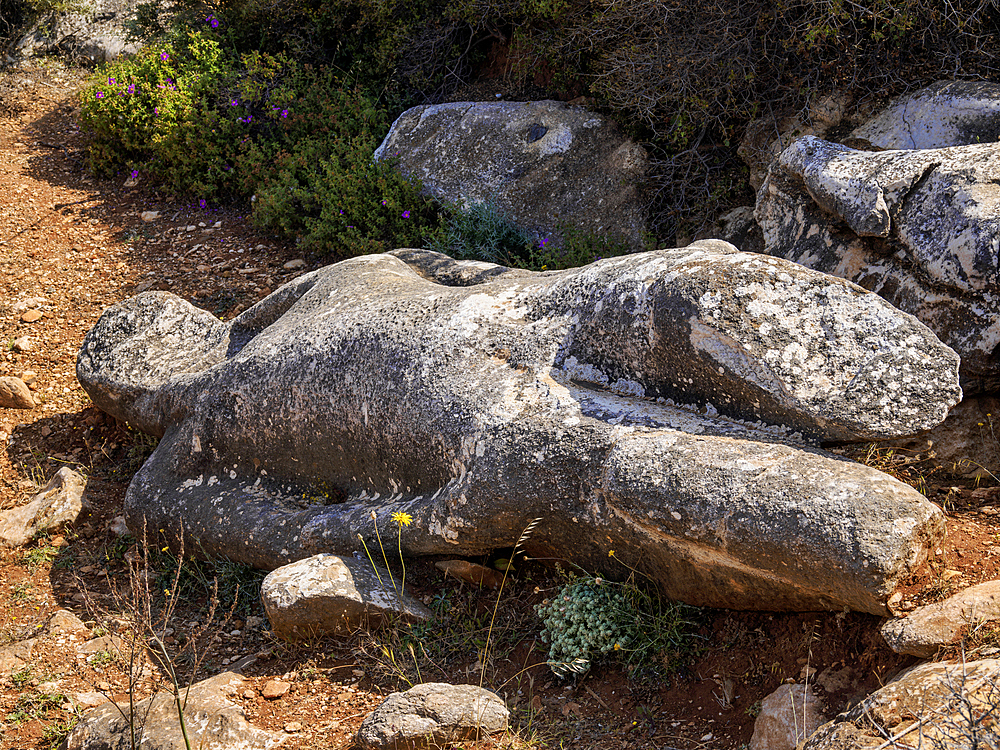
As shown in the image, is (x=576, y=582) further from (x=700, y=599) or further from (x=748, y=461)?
(x=748, y=461)

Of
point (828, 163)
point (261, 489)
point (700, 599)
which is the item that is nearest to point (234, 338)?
point (261, 489)

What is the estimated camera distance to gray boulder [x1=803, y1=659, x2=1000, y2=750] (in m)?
2.21

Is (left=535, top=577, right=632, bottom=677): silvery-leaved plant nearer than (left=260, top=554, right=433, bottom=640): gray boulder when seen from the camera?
Yes

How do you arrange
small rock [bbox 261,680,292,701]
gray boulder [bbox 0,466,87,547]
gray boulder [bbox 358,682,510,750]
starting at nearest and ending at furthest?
1. gray boulder [bbox 358,682,510,750]
2. small rock [bbox 261,680,292,701]
3. gray boulder [bbox 0,466,87,547]

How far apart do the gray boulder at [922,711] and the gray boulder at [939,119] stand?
11.4 feet

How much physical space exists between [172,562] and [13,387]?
2187mm

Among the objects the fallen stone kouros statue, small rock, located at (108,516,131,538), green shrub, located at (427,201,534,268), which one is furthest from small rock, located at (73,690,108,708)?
green shrub, located at (427,201,534,268)

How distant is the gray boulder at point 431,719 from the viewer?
9.54 ft

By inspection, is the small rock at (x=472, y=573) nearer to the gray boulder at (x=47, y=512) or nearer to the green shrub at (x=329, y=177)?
the gray boulder at (x=47, y=512)

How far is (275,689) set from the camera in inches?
137

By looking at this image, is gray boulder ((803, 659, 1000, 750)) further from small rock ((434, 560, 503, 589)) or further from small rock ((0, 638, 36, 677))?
small rock ((0, 638, 36, 677))

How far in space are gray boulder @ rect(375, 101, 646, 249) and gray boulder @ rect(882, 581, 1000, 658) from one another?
367cm

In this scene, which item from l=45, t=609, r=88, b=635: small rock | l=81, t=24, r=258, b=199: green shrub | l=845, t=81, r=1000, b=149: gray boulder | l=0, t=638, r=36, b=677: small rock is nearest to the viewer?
l=0, t=638, r=36, b=677: small rock

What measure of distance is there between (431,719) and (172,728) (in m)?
1.07
